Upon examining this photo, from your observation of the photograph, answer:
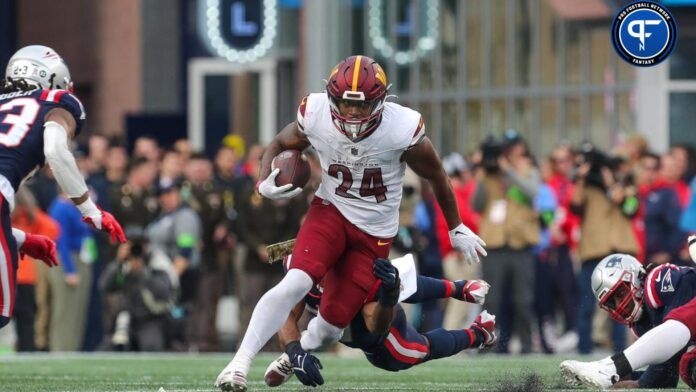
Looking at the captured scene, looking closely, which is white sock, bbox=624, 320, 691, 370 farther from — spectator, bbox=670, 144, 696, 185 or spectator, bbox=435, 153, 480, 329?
spectator, bbox=670, 144, 696, 185

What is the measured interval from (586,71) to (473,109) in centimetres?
223

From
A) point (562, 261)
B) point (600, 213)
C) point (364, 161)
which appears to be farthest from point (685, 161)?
point (364, 161)

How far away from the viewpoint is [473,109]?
70.6 ft

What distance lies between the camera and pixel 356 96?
26.6ft

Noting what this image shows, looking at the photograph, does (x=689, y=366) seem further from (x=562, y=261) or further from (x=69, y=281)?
(x=69, y=281)

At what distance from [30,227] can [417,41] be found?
9004 millimetres

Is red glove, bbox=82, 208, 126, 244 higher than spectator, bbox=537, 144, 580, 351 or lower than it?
higher

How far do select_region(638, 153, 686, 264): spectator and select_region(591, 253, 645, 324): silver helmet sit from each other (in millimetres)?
5888

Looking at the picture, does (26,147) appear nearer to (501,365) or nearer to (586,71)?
(501,365)

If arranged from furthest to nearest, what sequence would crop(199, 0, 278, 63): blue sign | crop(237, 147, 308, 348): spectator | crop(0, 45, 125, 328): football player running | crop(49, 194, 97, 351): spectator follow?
crop(199, 0, 278, 63): blue sign → crop(237, 147, 308, 348): spectator → crop(49, 194, 97, 351): spectator → crop(0, 45, 125, 328): football player running

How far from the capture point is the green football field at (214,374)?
914 cm

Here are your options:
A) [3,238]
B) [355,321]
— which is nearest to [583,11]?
[355,321]

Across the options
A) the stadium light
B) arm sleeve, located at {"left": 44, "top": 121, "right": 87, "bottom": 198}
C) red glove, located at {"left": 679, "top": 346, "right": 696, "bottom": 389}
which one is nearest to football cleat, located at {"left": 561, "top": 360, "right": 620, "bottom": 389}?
red glove, located at {"left": 679, "top": 346, "right": 696, "bottom": 389}

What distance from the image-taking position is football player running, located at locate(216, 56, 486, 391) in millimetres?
8172
